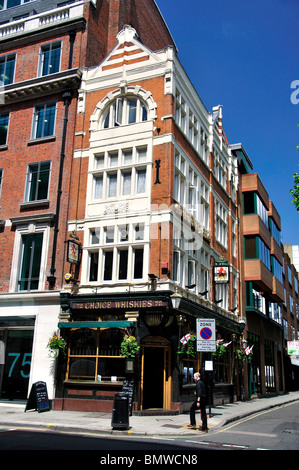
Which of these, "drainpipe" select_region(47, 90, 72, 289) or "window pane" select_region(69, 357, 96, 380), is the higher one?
"drainpipe" select_region(47, 90, 72, 289)

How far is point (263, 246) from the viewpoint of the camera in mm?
37438

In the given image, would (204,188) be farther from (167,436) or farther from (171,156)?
(167,436)

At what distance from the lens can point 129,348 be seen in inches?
714

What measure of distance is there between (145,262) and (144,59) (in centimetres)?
1034

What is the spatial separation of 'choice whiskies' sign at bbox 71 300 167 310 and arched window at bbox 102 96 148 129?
878 centimetres

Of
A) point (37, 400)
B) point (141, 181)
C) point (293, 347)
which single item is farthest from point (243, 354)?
point (293, 347)

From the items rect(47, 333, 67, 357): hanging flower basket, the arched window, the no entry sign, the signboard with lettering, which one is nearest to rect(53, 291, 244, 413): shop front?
rect(47, 333, 67, 357): hanging flower basket

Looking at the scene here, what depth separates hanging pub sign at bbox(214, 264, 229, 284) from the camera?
25781 mm

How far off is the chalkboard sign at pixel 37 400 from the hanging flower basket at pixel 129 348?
372 centimetres

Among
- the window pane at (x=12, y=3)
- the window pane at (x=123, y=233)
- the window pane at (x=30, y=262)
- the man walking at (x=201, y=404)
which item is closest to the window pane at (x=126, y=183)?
the window pane at (x=123, y=233)

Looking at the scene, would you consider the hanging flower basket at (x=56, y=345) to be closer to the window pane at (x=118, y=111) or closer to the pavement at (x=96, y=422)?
the pavement at (x=96, y=422)

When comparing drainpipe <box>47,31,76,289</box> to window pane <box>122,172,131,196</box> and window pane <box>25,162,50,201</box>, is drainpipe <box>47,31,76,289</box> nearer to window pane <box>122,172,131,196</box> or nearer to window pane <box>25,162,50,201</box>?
window pane <box>25,162,50,201</box>

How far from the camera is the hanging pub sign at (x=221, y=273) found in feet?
84.6
